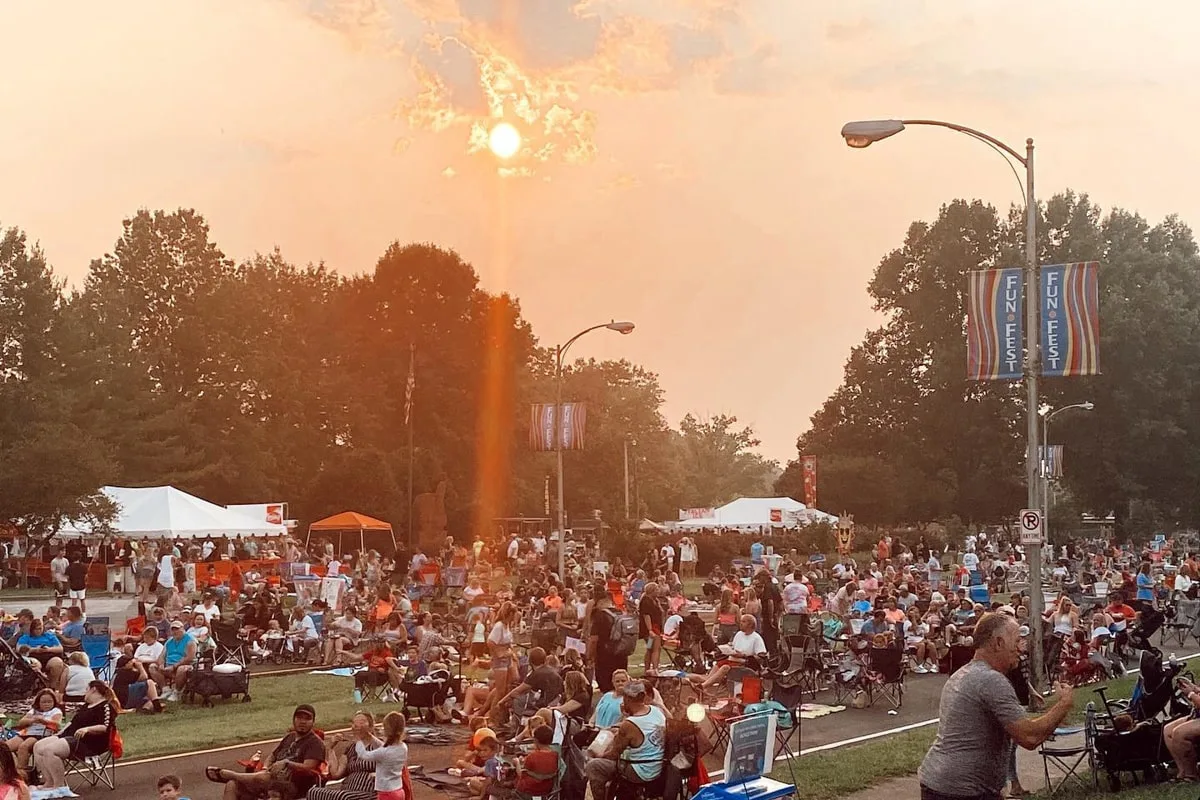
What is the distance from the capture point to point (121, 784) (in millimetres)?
13117

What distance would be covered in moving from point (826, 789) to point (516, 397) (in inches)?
2273

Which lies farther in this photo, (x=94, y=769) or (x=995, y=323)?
(x=995, y=323)

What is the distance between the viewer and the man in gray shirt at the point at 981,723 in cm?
566

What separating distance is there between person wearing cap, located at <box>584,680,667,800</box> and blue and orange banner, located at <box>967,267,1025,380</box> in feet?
31.5

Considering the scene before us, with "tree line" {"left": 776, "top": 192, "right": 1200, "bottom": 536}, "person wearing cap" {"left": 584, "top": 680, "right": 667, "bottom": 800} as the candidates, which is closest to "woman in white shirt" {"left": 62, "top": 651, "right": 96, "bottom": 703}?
"person wearing cap" {"left": 584, "top": 680, "right": 667, "bottom": 800}

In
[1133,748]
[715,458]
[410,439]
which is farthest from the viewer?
[715,458]

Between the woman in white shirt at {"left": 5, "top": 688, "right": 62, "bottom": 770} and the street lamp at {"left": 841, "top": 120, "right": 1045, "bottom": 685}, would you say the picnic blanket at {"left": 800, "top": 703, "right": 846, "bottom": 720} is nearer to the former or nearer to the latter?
the street lamp at {"left": 841, "top": 120, "right": 1045, "bottom": 685}

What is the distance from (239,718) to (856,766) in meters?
9.39

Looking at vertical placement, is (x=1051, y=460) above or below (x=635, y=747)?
above

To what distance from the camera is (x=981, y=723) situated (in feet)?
18.7

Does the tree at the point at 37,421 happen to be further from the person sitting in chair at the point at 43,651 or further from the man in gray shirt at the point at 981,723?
the man in gray shirt at the point at 981,723

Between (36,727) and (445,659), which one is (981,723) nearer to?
(36,727)

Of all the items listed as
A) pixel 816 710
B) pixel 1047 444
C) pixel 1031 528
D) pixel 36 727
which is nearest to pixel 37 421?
pixel 36 727

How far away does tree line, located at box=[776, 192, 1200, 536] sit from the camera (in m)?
64.6
